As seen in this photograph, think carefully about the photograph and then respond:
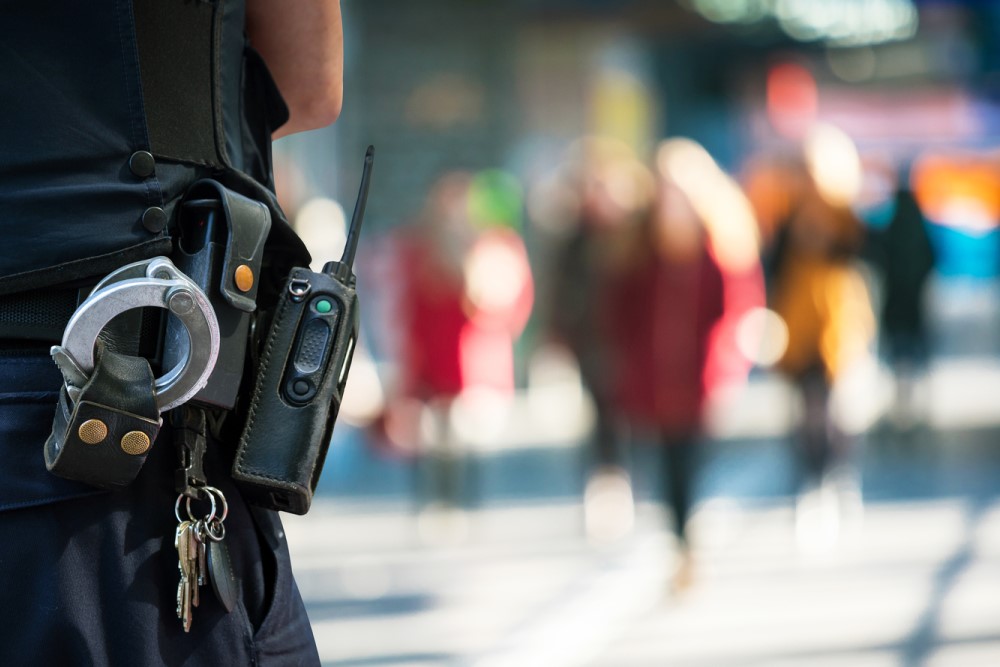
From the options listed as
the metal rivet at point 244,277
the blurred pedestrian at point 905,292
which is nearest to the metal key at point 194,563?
the metal rivet at point 244,277

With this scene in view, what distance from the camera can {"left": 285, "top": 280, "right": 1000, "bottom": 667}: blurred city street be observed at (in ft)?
17.7

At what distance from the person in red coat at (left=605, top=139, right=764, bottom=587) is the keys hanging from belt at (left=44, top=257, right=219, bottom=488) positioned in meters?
5.23

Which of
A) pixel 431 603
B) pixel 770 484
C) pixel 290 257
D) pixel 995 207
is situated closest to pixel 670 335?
pixel 431 603

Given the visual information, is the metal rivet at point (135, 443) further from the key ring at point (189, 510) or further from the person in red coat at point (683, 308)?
the person in red coat at point (683, 308)

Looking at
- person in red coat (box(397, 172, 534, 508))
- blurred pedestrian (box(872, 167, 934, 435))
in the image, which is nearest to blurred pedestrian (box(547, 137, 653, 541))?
person in red coat (box(397, 172, 534, 508))

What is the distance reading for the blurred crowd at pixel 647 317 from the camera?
6.76 m

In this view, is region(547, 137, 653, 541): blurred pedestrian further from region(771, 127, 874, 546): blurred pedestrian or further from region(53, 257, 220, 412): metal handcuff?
region(53, 257, 220, 412): metal handcuff

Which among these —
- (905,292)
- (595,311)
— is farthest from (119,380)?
(905,292)

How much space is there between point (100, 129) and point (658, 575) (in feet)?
18.2

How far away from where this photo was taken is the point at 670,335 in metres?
6.84

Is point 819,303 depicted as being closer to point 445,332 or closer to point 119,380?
point 445,332

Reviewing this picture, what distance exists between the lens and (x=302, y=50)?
6.39 feet

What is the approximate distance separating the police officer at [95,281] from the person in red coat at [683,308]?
16.8ft

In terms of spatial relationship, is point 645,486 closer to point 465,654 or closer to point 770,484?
point 770,484
